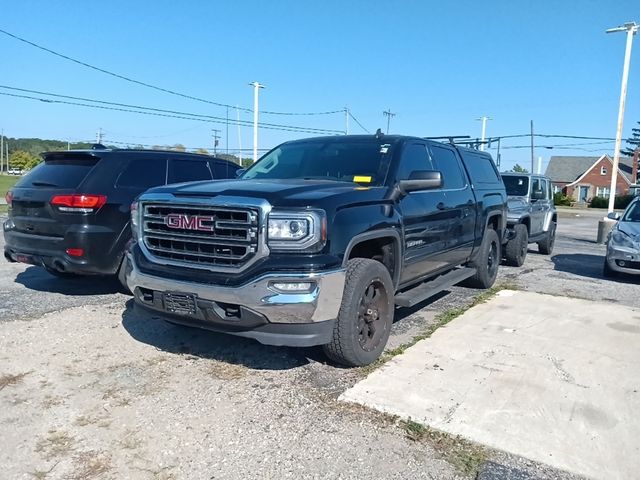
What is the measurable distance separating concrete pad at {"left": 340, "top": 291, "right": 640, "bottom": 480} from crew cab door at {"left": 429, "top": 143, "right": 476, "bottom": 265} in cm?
90

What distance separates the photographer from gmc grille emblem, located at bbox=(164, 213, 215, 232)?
3930mm

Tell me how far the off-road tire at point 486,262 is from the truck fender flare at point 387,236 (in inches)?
113

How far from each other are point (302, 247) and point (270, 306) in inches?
18.2

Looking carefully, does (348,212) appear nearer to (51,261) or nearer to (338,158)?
(338,158)

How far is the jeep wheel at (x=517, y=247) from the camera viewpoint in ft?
32.9

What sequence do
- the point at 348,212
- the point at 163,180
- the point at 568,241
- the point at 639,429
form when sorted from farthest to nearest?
1. the point at 568,241
2. the point at 163,180
3. the point at 348,212
4. the point at 639,429

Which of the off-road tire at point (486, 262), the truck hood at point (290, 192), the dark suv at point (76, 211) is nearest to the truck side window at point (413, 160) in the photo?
the truck hood at point (290, 192)

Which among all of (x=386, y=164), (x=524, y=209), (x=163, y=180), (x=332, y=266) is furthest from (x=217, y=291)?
(x=524, y=209)

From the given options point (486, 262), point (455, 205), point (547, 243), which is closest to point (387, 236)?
point (455, 205)

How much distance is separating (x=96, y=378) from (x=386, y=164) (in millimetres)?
3069

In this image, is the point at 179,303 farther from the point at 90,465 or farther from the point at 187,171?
the point at 187,171

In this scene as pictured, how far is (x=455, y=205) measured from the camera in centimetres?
612

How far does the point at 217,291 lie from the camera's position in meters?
3.74

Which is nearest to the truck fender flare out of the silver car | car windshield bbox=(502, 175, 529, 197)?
the silver car
